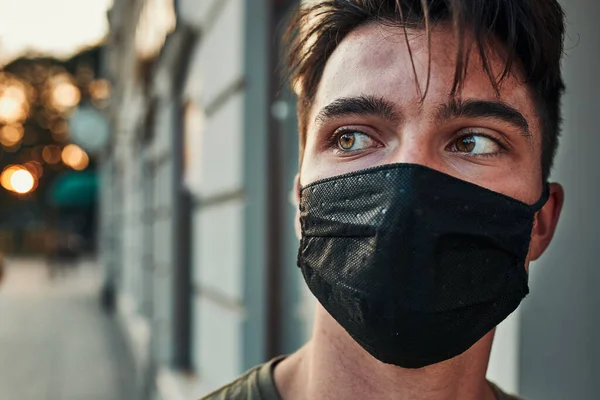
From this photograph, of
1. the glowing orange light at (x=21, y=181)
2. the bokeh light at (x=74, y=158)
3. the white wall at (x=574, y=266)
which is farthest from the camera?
the bokeh light at (x=74, y=158)

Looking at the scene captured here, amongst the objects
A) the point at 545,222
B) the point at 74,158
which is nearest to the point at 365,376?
the point at 545,222

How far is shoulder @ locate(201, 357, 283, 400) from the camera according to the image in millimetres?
1643

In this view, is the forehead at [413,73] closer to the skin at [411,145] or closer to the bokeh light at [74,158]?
the skin at [411,145]

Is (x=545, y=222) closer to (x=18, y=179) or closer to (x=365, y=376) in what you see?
(x=365, y=376)

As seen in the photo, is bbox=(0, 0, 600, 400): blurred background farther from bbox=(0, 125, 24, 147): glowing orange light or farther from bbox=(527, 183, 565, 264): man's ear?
bbox=(0, 125, 24, 147): glowing orange light

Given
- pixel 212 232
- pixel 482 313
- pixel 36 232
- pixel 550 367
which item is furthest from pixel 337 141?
pixel 36 232

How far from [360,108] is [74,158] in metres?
38.8

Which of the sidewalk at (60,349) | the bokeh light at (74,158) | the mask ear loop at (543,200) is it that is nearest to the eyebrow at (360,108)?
the mask ear loop at (543,200)

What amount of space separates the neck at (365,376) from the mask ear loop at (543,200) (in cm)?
32

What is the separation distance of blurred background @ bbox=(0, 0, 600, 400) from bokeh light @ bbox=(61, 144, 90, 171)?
24580 millimetres

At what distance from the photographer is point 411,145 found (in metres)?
1.48

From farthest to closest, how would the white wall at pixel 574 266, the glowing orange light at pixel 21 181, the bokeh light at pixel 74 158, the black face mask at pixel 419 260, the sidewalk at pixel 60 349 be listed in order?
the bokeh light at pixel 74 158 → the sidewalk at pixel 60 349 → the glowing orange light at pixel 21 181 → the white wall at pixel 574 266 → the black face mask at pixel 419 260

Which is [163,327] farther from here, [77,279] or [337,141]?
[77,279]

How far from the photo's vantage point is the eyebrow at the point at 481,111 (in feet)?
4.89
